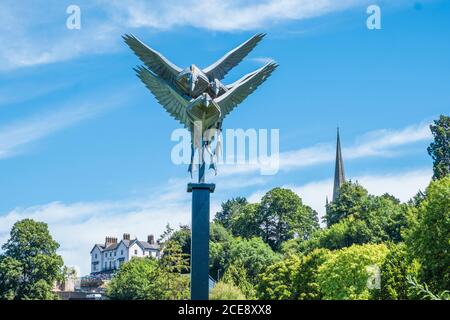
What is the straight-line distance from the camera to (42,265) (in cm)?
5272

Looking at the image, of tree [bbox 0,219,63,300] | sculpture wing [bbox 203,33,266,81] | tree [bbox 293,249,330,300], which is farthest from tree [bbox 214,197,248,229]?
sculpture wing [bbox 203,33,266,81]

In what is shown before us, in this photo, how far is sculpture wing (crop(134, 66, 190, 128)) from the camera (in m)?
20.9

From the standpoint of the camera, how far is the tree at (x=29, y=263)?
51750 millimetres

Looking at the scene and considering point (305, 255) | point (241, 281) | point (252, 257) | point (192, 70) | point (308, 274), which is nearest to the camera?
point (192, 70)

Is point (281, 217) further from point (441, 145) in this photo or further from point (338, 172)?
point (338, 172)

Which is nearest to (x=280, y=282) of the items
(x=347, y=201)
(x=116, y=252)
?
(x=347, y=201)

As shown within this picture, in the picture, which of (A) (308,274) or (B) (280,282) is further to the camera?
(B) (280,282)

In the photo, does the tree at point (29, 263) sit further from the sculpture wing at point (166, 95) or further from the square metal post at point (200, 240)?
the square metal post at point (200, 240)

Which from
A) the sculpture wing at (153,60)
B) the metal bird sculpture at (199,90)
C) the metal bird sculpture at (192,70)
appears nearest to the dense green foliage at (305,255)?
the metal bird sculpture at (199,90)

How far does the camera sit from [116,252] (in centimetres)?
10062

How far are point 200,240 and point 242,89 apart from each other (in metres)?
5.02

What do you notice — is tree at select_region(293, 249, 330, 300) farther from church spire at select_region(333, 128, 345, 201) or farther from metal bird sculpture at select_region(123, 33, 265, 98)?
church spire at select_region(333, 128, 345, 201)

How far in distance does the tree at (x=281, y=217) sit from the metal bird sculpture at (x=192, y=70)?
2078 inches

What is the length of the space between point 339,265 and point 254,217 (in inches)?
1426
